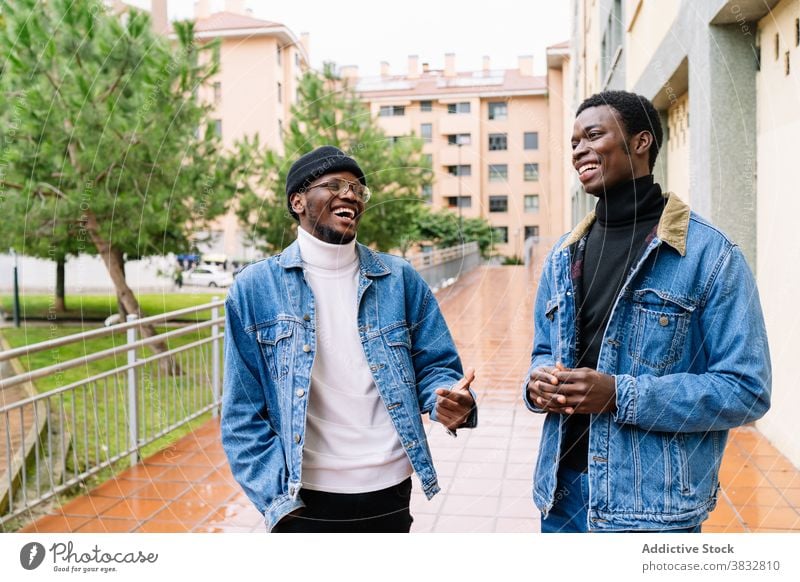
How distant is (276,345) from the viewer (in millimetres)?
1988

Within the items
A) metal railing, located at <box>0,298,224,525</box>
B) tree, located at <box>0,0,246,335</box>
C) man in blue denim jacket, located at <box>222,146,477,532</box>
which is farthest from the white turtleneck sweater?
tree, located at <box>0,0,246,335</box>

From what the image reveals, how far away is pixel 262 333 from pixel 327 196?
0.38 meters

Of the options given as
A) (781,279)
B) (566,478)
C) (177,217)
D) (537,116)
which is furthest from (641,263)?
(177,217)

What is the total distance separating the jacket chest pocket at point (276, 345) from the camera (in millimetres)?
1961

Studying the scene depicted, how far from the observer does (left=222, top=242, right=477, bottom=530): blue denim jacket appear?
194 cm

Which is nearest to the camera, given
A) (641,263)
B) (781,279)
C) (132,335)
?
(641,263)

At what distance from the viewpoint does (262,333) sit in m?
2.00

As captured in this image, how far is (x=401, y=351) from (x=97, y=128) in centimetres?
787

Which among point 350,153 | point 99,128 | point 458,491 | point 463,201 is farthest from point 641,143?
point 99,128

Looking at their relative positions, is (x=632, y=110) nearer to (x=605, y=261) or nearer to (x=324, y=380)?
(x=605, y=261)

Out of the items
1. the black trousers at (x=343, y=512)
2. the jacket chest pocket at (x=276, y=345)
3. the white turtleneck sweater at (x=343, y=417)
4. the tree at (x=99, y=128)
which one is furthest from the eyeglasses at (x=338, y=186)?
the tree at (x=99, y=128)

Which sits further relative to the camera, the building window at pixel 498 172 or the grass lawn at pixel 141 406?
the grass lawn at pixel 141 406

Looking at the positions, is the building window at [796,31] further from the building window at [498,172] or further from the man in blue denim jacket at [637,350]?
the man in blue denim jacket at [637,350]
